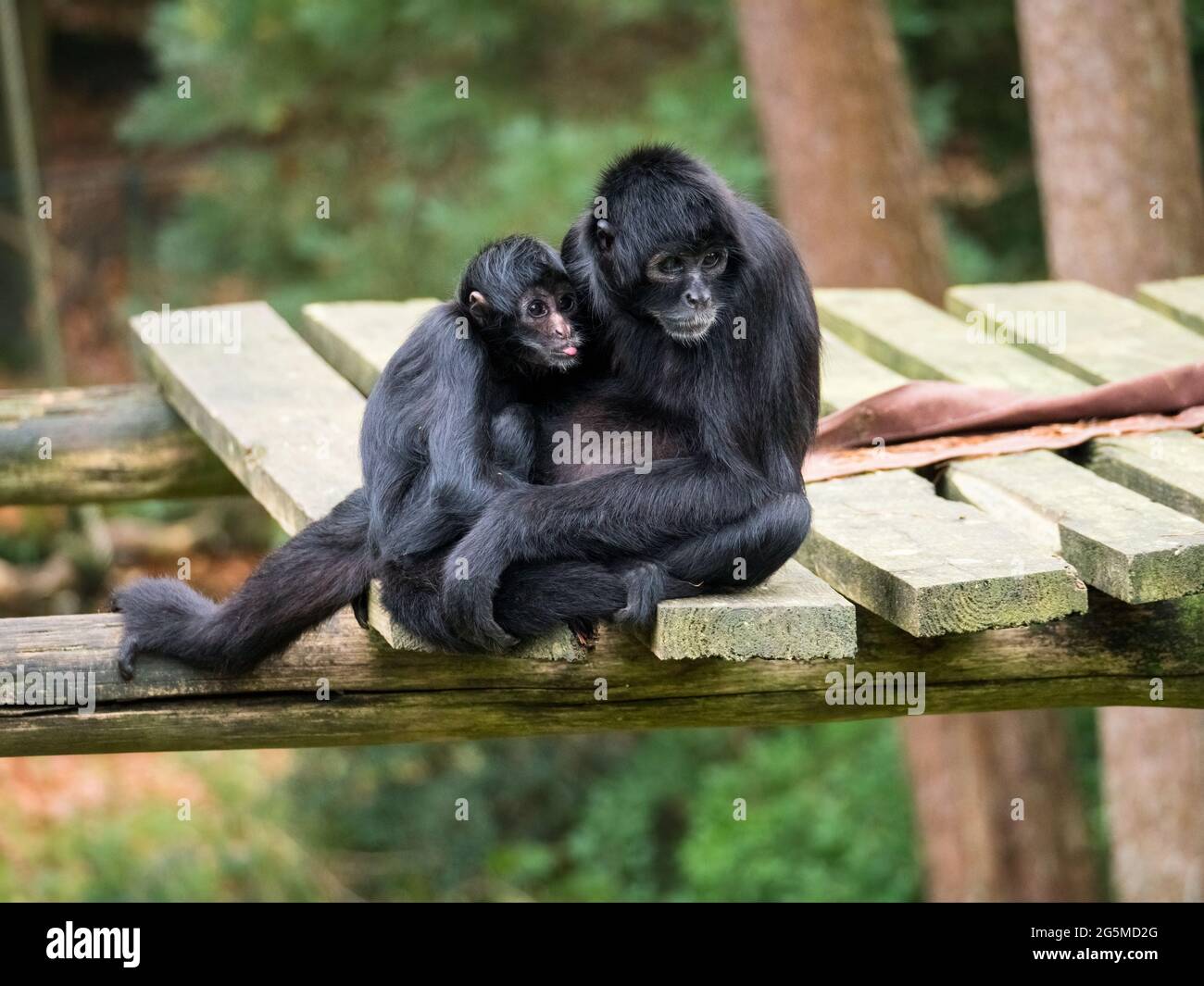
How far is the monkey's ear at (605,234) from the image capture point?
13.0 ft

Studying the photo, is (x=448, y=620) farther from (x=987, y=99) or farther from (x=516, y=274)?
(x=987, y=99)

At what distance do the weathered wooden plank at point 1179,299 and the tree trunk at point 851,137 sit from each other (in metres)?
2.26

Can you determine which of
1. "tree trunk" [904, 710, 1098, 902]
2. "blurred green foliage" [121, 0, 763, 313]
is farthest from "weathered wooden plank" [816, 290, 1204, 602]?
"blurred green foliage" [121, 0, 763, 313]

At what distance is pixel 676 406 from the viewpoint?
403cm

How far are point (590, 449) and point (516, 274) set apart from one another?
50 centimetres

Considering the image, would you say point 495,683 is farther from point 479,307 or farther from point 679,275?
point 679,275

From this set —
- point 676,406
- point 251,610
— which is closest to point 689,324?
point 676,406

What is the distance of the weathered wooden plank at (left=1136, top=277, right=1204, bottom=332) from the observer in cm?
632

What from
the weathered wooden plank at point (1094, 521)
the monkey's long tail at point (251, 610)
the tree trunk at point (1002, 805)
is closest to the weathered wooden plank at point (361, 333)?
the monkey's long tail at point (251, 610)

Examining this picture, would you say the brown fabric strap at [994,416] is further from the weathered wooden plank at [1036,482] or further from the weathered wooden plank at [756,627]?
the weathered wooden plank at [756,627]

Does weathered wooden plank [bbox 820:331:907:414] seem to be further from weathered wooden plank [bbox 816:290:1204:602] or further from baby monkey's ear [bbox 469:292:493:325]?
baby monkey's ear [bbox 469:292:493:325]

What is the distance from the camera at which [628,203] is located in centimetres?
390

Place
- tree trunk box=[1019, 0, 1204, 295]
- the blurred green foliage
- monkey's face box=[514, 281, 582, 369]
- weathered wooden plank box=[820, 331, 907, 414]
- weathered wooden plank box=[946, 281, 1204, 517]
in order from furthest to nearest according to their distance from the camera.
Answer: the blurred green foliage, tree trunk box=[1019, 0, 1204, 295], weathered wooden plank box=[820, 331, 907, 414], weathered wooden plank box=[946, 281, 1204, 517], monkey's face box=[514, 281, 582, 369]

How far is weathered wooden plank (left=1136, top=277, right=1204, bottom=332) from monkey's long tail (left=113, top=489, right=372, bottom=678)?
3.92m
